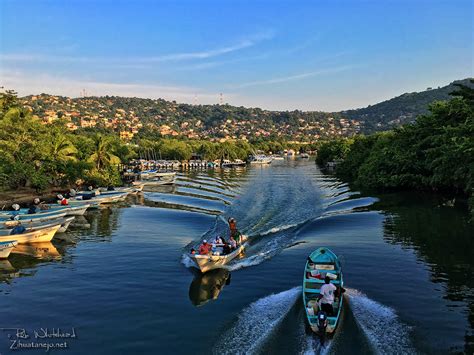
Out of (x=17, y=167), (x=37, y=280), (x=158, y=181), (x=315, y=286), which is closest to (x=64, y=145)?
(x=17, y=167)

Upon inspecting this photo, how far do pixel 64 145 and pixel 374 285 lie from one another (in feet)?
153

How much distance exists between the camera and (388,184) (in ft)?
188

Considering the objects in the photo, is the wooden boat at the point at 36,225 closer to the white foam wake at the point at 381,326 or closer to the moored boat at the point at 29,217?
the moored boat at the point at 29,217

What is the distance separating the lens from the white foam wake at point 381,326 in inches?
574

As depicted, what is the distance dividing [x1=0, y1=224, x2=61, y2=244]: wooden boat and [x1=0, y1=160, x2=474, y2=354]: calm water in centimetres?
80

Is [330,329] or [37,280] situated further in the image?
[37,280]

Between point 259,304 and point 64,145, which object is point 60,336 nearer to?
point 259,304

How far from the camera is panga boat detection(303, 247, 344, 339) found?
48.7 ft

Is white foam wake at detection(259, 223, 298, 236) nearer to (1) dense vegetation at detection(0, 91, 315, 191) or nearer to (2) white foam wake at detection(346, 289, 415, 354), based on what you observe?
(2) white foam wake at detection(346, 289, 415, 354)

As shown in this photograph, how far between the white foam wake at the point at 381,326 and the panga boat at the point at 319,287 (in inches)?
39.5

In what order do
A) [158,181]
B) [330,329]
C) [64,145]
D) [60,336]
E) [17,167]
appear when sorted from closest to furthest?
[330,329] < [60,336] < [17,167] < [64,145] < [158,181]

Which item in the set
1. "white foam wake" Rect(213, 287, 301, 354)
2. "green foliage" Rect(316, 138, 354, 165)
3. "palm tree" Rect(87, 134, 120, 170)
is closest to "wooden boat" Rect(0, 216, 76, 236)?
"white foam wake" Rect(213, 287, 301, 354)

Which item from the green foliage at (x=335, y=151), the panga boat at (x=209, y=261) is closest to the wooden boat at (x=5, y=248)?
the panga boat at (x=209, y=261)

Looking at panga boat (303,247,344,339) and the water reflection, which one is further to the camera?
the water reflection
